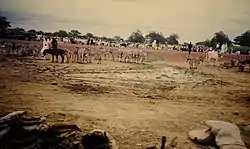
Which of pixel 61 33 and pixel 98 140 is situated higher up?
pixel 61 33

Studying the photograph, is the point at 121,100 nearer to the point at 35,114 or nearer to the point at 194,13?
the point at 35,114

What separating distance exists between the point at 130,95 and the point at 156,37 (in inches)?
18.5

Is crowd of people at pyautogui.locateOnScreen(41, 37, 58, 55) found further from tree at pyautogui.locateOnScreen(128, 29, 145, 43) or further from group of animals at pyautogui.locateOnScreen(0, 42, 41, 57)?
tree at pyautogui.locateOnScreen(128, 29, 145, 43)

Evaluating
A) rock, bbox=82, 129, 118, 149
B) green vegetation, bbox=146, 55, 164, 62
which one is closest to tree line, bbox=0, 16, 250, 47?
green vegetation, bbox=146, 55, 164, 62

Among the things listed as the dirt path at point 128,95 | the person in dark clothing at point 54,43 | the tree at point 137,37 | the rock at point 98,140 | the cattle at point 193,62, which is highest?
the tree at point 137,37

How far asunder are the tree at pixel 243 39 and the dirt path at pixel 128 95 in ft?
0.76

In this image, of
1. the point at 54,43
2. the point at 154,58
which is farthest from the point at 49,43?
the point at 154,58

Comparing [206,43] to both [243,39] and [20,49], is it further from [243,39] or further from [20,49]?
[20,49]

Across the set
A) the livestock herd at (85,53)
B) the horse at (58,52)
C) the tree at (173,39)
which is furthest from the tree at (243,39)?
the horse at (58,52)

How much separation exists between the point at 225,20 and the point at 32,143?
64.8 inches

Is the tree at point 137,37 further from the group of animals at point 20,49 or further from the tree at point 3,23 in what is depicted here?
the tree at point 3,23

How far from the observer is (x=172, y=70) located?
2566mm

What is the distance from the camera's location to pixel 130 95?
8.39 feet

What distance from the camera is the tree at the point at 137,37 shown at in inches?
101
